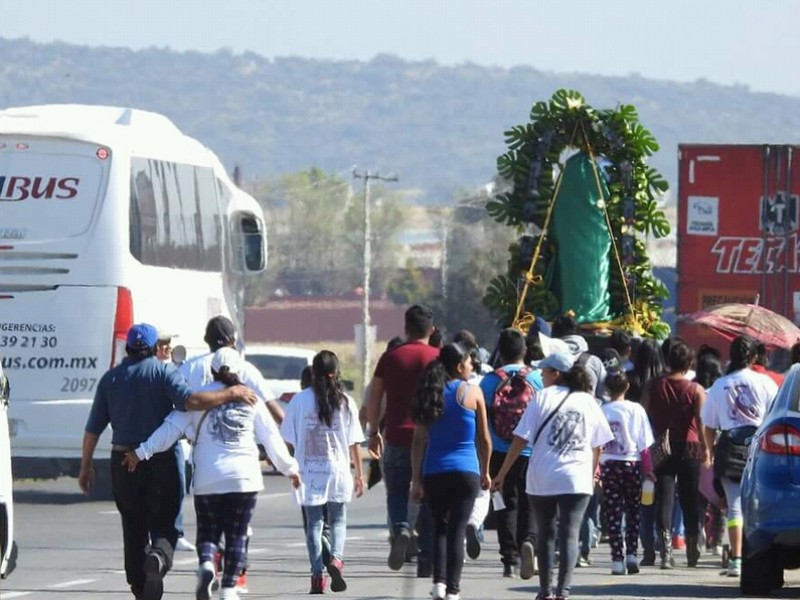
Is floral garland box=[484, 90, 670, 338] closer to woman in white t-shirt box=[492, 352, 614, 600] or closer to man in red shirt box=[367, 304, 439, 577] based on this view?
man in red shirt box=[367, 304, 439, 577]

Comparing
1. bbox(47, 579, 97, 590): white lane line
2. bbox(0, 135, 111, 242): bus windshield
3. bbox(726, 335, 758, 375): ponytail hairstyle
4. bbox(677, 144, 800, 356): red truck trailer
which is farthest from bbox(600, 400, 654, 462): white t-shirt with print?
bbox(0, 135, 111, 242): bus windshield

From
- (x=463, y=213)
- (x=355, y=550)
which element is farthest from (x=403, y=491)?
(x=463, y=213)

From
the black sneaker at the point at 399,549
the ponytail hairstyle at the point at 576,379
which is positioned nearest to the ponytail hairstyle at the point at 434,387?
the ponytail hairstyle at the point at 576,379

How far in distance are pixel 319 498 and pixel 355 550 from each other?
452cm

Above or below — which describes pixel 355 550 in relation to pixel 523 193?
below

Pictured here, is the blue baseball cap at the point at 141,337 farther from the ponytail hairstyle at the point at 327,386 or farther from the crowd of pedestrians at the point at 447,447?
the ponytail hairstyle at the point at 327,386

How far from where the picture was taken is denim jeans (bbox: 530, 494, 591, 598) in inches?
496

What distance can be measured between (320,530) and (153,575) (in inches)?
77.7

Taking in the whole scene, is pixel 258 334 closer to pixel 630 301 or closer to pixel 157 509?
pixel 630 301

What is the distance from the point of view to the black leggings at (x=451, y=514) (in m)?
12.7

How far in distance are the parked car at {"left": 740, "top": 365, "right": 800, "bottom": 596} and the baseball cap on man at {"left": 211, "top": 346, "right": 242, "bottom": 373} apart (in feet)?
10.6

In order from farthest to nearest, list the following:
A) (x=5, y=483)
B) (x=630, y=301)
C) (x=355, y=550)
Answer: (x=630, y=301) < (x=355, y=550) < (x=5, y=483)

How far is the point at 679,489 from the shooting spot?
16.4 m

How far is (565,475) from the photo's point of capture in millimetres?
12648
